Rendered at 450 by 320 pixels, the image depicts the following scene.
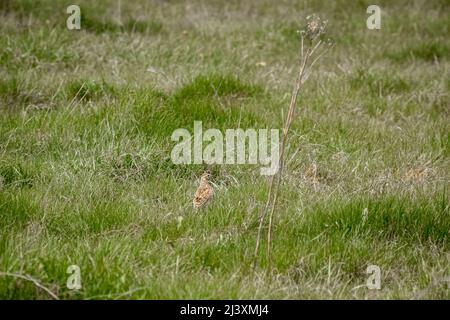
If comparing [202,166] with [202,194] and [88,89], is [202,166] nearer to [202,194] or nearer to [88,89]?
[202,194]

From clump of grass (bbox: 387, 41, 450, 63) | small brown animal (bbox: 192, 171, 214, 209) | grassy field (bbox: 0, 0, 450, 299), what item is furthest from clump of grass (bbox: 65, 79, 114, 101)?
clump of grass (bbox: 387, 41, 450, 63)

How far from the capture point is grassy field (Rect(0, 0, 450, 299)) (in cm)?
376

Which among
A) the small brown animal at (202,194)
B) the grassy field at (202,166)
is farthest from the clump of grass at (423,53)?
the small brown animal at (202,194)

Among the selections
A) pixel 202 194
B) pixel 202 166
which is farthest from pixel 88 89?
pixel 202 194

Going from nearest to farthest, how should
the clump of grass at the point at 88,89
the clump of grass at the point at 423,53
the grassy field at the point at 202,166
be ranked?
the grassy field at the point at 202,166, the clump of grass at the point at 88,89, the clump of grass at the point at 423,53

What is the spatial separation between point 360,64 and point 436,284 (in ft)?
14.9

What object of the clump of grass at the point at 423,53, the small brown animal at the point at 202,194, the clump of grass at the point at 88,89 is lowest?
the small brown animal at the point at 202,194

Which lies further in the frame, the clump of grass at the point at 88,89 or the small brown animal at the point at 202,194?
the clump of grass at the point at 88,89

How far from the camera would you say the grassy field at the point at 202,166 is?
3758 millimetres

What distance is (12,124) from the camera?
5539 mm

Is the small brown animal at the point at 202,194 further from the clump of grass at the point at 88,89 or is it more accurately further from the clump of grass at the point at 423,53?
the clump of grass at the point at 423,53

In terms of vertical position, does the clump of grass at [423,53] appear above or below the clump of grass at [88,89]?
above

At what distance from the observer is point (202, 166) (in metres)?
5.10
